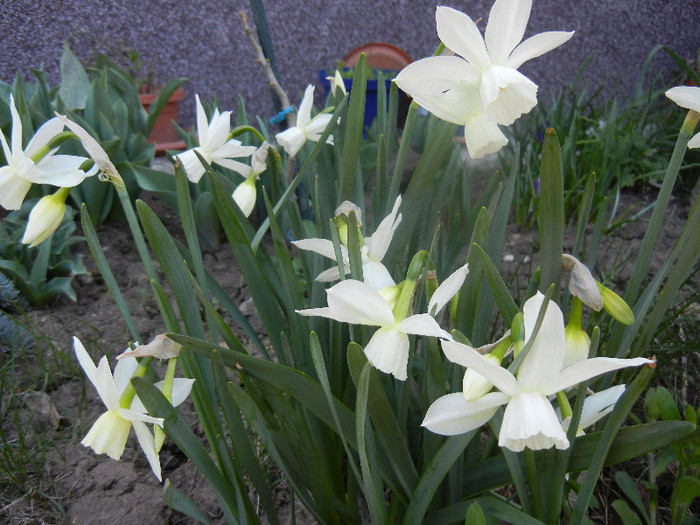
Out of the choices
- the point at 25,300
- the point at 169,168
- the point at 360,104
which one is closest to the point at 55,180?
the point at 360,104

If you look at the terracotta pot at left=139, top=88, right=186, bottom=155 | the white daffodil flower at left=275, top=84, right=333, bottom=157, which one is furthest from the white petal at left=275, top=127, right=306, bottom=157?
the terracotta pot at left=139, top=88, right=186, bottom=155

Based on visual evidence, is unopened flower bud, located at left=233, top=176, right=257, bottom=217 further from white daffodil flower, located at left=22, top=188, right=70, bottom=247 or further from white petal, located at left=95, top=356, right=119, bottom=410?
white petal, located at left=95, top=356, right=119, bottom=410

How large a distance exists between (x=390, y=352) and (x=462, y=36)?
284 mm

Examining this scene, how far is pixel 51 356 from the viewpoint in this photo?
1283 mm

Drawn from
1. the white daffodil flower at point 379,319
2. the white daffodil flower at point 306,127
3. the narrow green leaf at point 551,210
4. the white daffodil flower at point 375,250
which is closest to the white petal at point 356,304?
the white daffodil flower at point 379,319

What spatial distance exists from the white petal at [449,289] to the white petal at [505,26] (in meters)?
0.19

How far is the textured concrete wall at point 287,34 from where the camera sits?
2.38 meters

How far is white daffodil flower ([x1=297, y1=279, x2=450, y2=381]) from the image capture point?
1.66 ft

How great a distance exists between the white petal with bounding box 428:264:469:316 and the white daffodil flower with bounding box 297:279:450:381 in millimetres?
34

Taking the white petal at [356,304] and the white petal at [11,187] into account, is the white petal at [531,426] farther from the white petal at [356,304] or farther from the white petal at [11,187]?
the white petal at [11,187]

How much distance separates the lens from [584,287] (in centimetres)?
57

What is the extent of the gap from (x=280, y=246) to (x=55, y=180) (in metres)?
0.26

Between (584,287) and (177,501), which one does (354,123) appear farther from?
(177,501)

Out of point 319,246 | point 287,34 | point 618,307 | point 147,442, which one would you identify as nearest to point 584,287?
point 618,307
